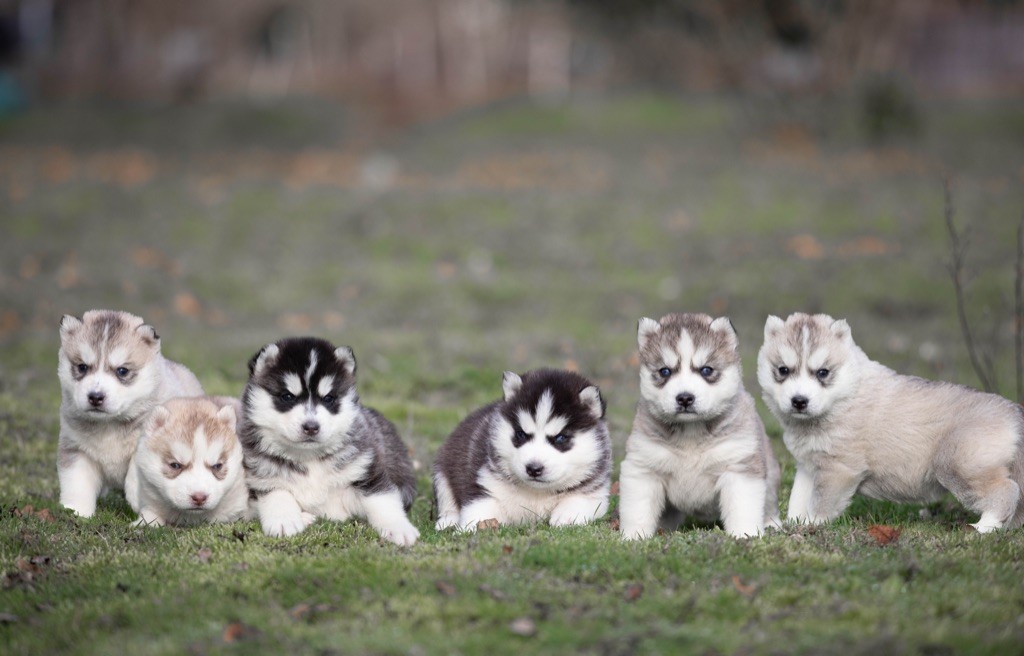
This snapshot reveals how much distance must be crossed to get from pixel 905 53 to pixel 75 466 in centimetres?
4675

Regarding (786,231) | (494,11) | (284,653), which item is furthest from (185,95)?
(284,653)

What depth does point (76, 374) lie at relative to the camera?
7945 mm

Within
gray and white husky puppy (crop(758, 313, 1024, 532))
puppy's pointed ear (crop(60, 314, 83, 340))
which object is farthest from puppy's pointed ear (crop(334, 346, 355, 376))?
gray and white husky puppy (crop(758, 313, 1024, 532))

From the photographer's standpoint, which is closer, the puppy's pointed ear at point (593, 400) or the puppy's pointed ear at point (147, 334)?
the puppy's pointed ear at point (593, 400)

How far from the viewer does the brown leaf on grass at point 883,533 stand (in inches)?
285

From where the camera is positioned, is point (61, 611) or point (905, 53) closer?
point (61, 611)

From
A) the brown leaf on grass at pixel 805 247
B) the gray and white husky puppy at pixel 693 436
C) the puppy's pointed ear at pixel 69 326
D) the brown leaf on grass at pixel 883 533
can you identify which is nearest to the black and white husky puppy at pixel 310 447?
the puppy's pointed ear at pixel 69 326

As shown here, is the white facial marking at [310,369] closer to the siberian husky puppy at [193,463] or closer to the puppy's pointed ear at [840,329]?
the siberian husky puppy at [193,463]

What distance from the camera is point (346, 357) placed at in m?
7.75

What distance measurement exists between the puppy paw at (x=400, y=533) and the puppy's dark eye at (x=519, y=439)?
907 millimetres

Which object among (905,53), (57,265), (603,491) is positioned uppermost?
(905,53)

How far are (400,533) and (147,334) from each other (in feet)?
7.96

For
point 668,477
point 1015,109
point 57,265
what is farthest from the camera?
point 1015,109

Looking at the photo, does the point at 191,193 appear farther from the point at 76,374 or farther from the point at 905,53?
the point at 905,53
